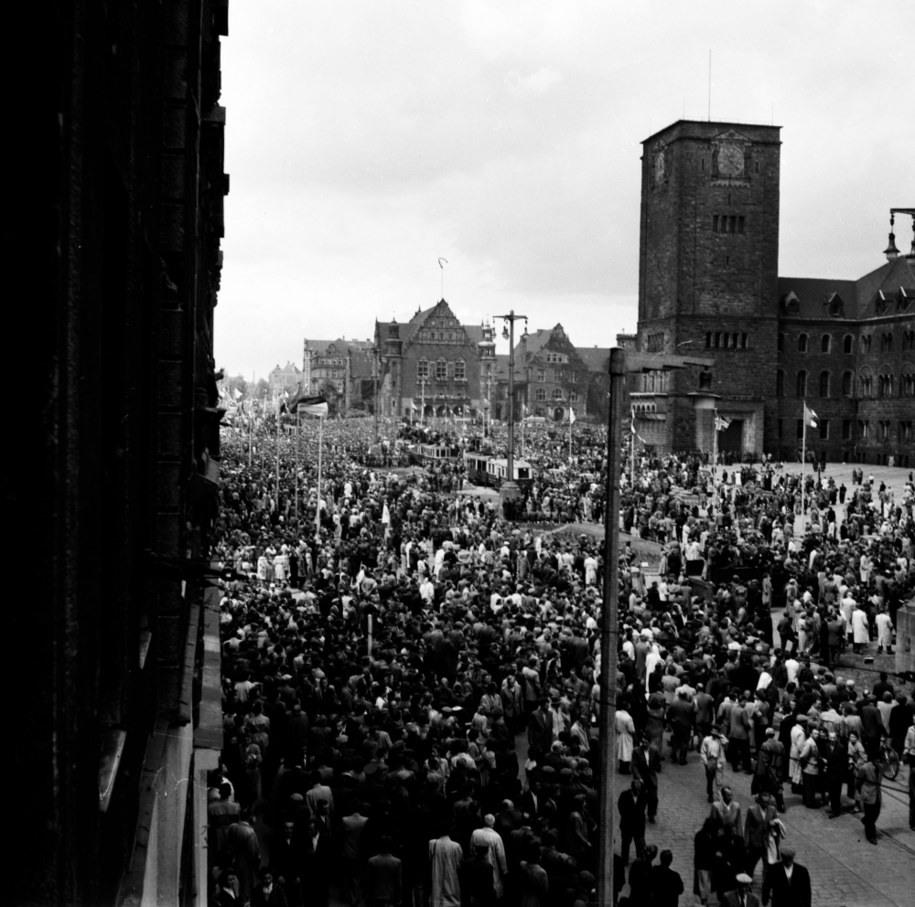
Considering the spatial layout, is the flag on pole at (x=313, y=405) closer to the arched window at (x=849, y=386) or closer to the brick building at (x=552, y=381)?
the arched window at (x=849, y=386)

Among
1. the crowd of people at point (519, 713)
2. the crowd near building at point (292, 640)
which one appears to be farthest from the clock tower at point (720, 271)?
the crowd of people at point (519, 713)

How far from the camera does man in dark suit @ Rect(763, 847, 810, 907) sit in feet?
38.4

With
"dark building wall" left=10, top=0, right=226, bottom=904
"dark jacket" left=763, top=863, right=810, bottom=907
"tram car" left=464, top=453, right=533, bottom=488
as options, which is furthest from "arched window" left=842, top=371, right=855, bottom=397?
"dark building wall" left=10, top=0, right=226, bottom=904

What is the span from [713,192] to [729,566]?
59.0m

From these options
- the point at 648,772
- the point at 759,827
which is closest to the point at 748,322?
the point at 648,772

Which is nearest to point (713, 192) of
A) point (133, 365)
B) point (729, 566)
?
point (729, 566)

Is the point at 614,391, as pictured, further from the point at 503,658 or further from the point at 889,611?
the point at 889,611

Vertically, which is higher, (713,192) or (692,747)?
(713,192)

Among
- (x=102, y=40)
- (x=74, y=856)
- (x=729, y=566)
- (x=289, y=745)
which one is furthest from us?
(x=729, y=566)

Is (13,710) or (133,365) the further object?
(133,365)

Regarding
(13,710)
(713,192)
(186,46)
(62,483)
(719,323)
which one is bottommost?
(13,710)

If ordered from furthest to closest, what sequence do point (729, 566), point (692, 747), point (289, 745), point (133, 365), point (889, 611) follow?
point (729, 566) < point (889, 611) < point (692, 747) < point (289, 745) < point (133, 365)

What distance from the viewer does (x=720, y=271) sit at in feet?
286

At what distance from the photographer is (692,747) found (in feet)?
62.9
